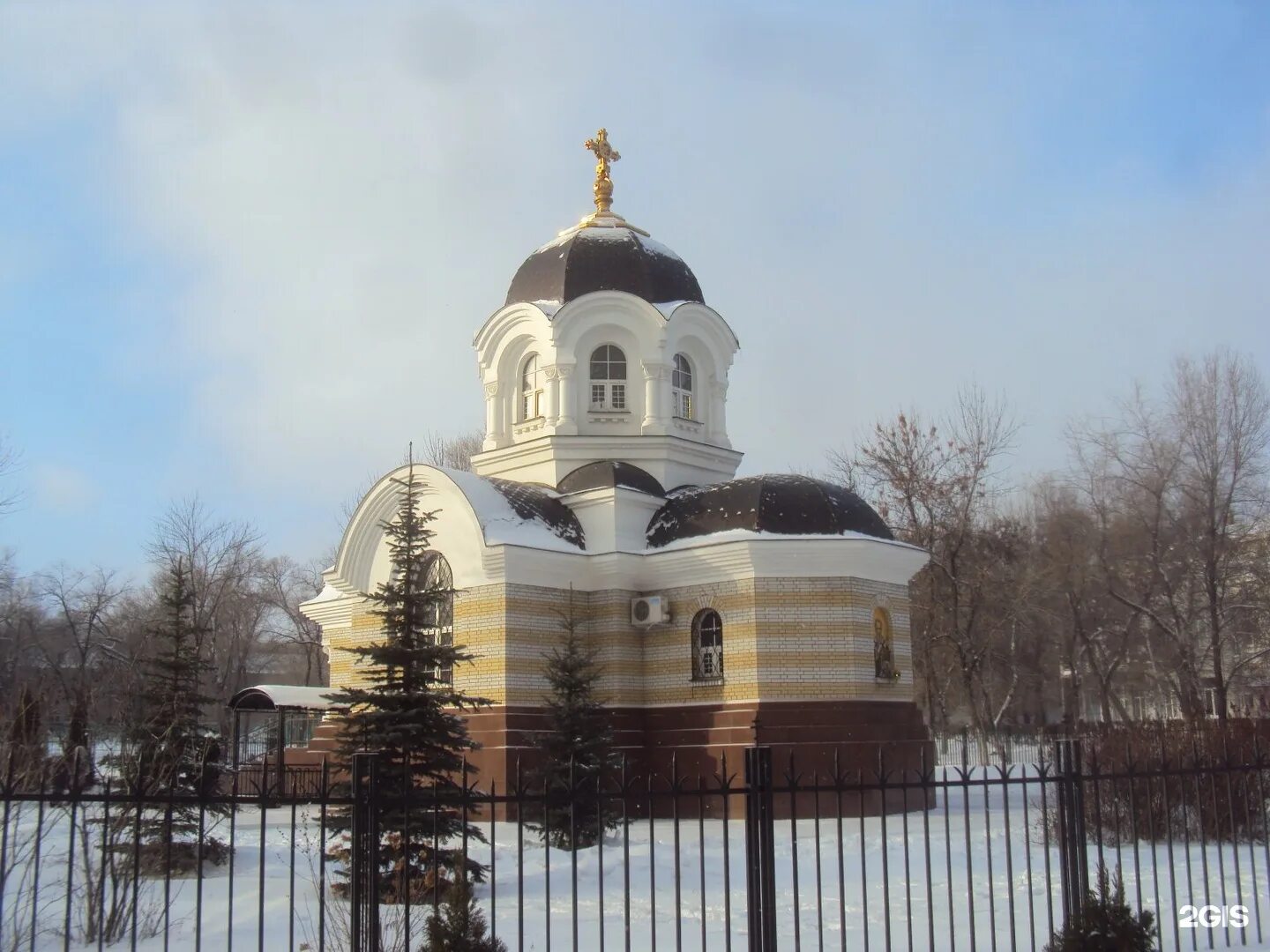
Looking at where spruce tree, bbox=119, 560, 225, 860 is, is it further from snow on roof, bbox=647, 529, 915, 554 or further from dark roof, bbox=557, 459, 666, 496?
snow on roof, bbox=647, 529, 915, 554

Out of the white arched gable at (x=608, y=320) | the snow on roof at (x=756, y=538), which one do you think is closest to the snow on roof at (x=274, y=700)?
the snow on roof at (x=756, y=538)

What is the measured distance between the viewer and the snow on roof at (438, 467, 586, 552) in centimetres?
1878

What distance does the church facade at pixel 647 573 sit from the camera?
60.1 ft

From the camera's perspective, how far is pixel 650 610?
1938cm

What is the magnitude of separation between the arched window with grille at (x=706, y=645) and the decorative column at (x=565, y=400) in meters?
4.54

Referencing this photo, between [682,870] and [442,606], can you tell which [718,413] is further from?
[682,870]

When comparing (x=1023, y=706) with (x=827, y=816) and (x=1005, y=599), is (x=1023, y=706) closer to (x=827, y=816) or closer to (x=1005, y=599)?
(x=1005, y=599)

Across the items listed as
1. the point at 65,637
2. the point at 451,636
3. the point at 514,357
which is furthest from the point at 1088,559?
the point at 65,637

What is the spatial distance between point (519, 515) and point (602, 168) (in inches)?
346

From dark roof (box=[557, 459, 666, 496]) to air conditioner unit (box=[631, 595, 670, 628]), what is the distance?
192cm

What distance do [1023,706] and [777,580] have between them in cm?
3441

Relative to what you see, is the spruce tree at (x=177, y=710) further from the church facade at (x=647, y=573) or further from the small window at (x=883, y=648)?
the small window at (x=883, y=648)

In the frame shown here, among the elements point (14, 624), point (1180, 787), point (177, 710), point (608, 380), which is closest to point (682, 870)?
point (1180, 787)

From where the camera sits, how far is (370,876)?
643 cm
